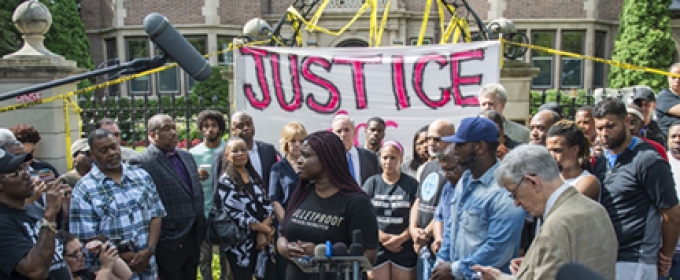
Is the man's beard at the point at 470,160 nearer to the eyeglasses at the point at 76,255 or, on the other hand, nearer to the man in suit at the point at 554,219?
the man in suit at the point at 554,219

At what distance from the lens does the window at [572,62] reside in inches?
822

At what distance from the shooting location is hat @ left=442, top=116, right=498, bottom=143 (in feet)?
12.4

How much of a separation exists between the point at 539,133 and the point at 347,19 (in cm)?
1639

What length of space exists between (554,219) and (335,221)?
1378 mm

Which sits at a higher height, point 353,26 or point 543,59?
point 353,26

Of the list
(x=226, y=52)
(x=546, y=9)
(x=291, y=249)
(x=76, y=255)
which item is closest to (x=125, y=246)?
(x=76, y=255)

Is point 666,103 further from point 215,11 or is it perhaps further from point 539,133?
point 215,11

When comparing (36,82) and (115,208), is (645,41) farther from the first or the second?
(115,208)

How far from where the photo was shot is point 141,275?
4.79 metres

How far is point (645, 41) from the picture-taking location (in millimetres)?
19484

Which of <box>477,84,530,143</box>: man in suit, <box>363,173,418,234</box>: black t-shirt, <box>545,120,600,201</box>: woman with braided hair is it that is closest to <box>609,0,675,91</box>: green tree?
<box>477,84,530,143</box>: man in suit

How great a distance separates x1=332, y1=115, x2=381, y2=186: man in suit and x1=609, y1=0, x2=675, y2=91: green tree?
16.1m

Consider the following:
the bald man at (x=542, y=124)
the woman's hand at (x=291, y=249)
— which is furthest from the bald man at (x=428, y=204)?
the woman's hand at (x=291, y=249)

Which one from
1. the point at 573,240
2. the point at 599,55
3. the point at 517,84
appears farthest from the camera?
the point at 599,55
